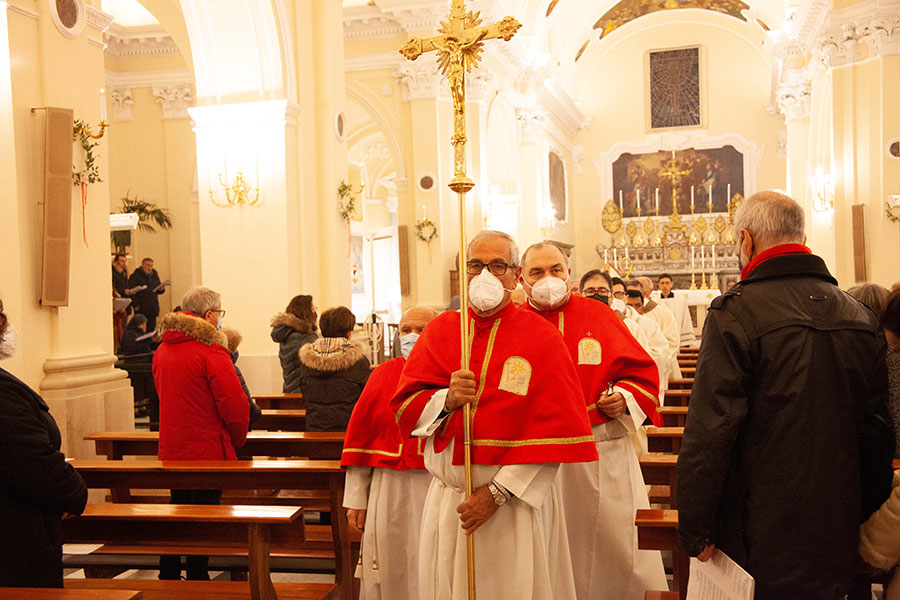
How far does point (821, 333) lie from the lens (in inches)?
93.1

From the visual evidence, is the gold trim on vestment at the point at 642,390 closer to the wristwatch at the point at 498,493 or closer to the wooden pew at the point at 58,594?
the wristwatch at the point at 498,493

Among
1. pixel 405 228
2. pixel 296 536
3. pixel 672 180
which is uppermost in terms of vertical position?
pixel 672 180

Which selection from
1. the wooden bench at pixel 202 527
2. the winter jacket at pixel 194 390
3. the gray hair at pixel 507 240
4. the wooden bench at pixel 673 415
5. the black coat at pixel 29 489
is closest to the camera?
the black coat at pixel 29 489

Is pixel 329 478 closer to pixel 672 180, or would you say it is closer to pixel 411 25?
pixel 411 25

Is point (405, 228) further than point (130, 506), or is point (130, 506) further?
point (405, 228)

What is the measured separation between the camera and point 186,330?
466cm

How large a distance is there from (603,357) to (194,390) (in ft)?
7.47

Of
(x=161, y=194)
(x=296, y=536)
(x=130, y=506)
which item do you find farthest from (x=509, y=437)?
(x=161, y=194)

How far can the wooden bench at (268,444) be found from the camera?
16.6ft

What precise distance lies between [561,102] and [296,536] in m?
22.1

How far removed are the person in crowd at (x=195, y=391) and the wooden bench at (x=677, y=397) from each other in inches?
168

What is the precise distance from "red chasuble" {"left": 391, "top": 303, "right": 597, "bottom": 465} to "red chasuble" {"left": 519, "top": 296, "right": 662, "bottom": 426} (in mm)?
764

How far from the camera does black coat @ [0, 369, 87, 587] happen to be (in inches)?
112

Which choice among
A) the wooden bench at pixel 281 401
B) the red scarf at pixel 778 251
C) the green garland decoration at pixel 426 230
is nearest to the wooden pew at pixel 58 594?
the red scarf at pixel 778 251
